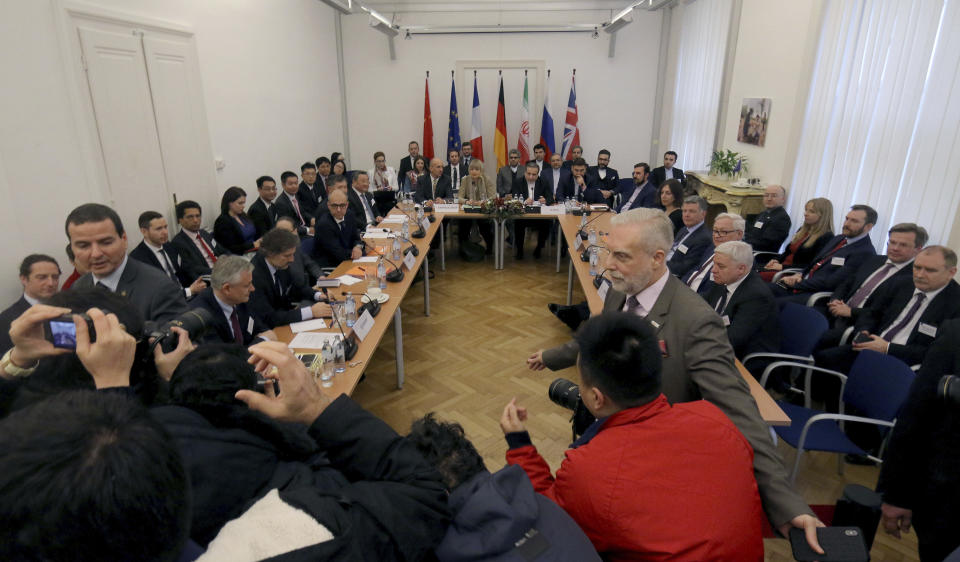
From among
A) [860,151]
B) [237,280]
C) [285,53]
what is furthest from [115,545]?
[285,53]

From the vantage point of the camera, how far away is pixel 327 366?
2.73m

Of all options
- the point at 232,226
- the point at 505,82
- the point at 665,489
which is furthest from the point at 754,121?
the point at 665,489

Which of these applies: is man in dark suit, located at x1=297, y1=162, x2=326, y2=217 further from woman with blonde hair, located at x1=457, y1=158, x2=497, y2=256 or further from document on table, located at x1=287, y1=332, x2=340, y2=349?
document on table, located at x1=287, y1=332, x2=340, y2=349

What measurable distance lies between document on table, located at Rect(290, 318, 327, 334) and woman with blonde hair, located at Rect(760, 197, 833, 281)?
4.32 m

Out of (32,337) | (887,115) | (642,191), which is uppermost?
(887,115)

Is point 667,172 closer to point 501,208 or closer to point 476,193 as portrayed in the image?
point 476,193

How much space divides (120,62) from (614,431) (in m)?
5.02

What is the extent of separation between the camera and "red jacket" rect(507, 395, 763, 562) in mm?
1233

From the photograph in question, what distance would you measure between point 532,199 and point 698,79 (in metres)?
3.55

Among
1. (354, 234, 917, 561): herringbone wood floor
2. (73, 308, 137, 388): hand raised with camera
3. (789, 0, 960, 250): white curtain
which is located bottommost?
(354, 234, 917, 561): herringbone wood floor

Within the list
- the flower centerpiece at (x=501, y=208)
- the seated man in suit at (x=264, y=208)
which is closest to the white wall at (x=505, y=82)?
the flower centerpiece at (x=501, y=208)

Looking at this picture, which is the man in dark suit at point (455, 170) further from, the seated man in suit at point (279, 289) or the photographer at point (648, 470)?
the photographer at point (648, 470)

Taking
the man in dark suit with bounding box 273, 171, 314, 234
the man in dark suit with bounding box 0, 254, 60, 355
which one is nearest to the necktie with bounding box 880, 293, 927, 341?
the man in dark suit with bounding box 0, 254, 60, 355

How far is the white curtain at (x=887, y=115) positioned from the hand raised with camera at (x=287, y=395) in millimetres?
A: 4754
